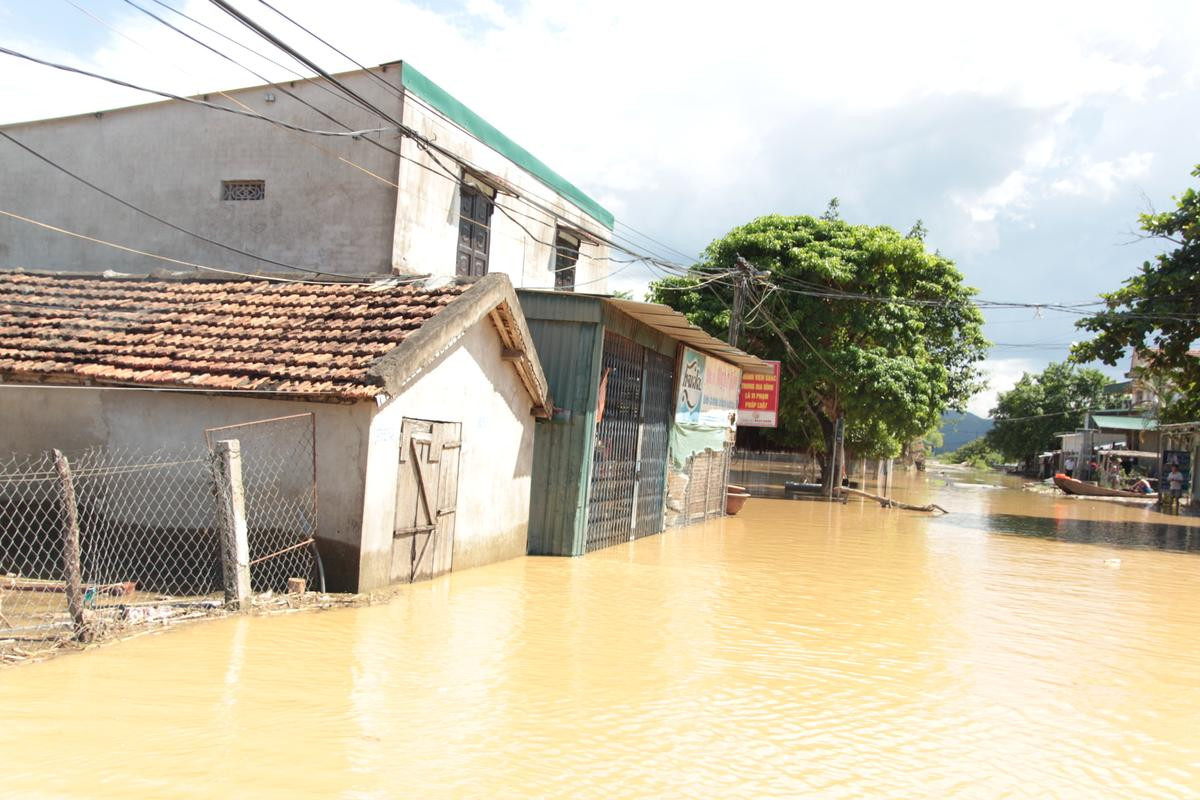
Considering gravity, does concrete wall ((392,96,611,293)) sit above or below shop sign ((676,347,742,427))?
above

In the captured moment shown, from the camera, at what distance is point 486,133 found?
18.0m

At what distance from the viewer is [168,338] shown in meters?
10.9

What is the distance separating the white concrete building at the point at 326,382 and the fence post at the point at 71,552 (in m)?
2.73

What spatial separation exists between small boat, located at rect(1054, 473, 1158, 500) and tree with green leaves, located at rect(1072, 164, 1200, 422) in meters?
19.0

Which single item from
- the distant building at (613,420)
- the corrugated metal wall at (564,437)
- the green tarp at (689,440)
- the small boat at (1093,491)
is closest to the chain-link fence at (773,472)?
the green tarp at (689,440)

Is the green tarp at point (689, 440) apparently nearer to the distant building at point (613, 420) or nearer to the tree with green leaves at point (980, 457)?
the distant building at point (613, 420)

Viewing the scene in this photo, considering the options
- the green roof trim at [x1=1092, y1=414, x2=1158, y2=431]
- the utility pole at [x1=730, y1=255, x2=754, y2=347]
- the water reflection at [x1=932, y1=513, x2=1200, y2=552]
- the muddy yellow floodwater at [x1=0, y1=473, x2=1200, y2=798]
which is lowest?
the muddy yellow floodwater at [x1=0, y1=473, x2=1200, y2=798]

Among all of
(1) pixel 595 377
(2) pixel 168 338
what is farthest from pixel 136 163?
(1) pixel 595 377

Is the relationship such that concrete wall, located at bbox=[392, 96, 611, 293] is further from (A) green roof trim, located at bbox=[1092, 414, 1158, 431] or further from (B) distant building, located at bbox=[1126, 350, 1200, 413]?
(A) green roof trim, located at bbox=[1092, 414, 1158, 431]

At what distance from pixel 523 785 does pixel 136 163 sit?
1521cm

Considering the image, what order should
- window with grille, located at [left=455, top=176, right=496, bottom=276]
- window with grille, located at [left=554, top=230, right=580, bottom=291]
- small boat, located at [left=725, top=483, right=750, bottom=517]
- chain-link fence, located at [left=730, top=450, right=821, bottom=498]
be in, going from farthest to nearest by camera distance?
1. chain-link fence, located at [left=730, top=450, right=821, bottom=498]
2. small boat, located at [left=725, top=483, right=750, bottom=517]
3. window with grille, located at [left=554, top=230, right=580, bottom=291]
4. window with grille, located at [left=455, top=176, right=496, bottom=276]

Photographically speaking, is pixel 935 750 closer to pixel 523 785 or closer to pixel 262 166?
pixel 523 785

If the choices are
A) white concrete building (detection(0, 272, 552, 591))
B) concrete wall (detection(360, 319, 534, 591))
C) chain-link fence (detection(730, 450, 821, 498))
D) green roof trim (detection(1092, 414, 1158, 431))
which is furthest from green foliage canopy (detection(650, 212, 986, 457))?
green roof trim (detection(1092, 414, 1158, 431))

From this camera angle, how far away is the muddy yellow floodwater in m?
5.39
